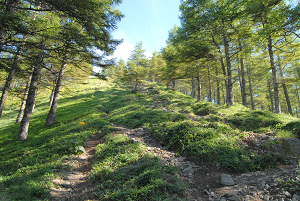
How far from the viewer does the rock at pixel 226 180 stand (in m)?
3.96

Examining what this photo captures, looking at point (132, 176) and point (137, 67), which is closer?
point (132, 176)

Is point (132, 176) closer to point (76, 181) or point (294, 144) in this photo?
point (76, 181)

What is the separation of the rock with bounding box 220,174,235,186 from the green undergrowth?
1.29 meters

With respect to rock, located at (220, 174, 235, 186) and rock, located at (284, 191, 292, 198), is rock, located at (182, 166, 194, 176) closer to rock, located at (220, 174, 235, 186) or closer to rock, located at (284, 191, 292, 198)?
rock, located at (220, 174, 235, 186)

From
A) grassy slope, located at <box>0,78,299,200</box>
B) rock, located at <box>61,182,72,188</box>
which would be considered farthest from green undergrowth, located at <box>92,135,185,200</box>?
rock, located at <box>61,182,72,188</box>

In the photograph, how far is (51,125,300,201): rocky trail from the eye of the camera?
3229mm

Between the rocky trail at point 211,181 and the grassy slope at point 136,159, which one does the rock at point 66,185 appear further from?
the grassy slope at point 136,159

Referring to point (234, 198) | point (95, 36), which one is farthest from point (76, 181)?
point (95, 36)

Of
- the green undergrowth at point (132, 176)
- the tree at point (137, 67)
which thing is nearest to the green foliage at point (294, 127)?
the green undergrowth at point (132, 176)

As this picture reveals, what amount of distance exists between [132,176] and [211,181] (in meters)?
2.51

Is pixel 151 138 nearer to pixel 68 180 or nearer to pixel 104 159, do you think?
pixel 104 159

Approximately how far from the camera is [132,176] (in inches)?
172

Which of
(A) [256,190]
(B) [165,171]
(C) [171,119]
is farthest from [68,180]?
(C) [171,119]

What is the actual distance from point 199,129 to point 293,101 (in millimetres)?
37770
